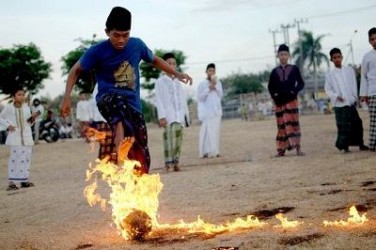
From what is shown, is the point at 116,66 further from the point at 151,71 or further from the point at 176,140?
the point at 151,71

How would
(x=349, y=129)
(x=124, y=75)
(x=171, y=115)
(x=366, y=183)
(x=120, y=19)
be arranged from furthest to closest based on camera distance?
(x=349, y=129)
(x=171, y=115)
(x=366, y=183)
(x=124, y=75)
(x=120, y=19)

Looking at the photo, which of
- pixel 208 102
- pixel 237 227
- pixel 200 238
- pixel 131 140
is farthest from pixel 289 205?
pixel 208 102

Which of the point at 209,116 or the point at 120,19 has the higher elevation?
the point at 120,19

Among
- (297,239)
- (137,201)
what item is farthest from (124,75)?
(297,239)

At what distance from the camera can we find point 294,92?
9.85 metres

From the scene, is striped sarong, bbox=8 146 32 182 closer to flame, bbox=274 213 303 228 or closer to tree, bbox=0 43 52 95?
flame, bbox=274 213 303 228

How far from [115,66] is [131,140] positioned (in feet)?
2.29

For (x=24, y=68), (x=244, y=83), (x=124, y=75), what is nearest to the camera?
(x=124, y=75)

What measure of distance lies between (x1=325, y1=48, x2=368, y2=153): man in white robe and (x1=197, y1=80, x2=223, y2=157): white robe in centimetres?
306

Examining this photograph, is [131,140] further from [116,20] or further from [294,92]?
[294,92]

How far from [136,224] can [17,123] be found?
19.3 ft

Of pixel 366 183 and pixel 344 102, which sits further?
pixel 344 102

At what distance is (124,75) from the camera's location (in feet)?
14.7

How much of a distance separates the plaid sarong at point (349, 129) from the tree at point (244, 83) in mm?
64206
